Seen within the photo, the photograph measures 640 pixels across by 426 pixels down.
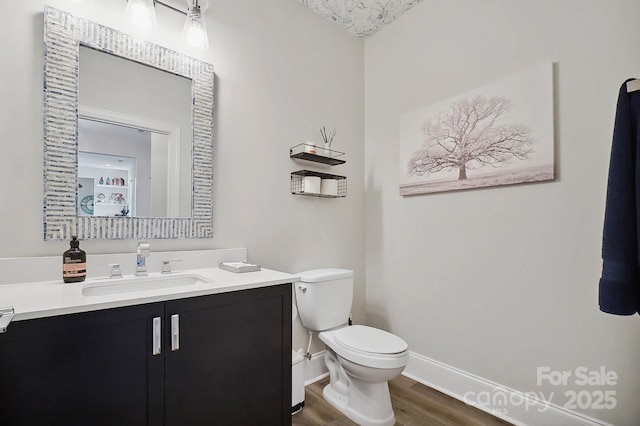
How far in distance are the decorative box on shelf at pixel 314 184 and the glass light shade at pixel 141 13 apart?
1.10 meters

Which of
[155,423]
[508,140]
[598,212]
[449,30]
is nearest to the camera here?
[155,423]

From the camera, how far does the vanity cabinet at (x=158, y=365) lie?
85cm

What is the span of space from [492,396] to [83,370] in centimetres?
200

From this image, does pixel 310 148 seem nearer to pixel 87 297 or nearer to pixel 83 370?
pixel 87 297

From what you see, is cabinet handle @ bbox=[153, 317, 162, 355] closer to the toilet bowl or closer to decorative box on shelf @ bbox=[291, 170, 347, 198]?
the toilet bowl

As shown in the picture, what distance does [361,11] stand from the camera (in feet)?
A: 7.43

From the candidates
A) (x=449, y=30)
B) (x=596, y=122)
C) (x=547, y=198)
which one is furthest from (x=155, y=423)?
(x=449, y=30)

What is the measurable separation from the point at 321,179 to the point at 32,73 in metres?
1.54

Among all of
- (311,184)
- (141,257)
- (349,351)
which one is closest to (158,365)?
(141,257)

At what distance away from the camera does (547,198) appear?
5.27 ft

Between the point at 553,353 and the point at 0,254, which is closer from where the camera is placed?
the point at 0,254

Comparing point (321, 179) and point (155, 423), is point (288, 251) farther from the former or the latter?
point (155, 423)

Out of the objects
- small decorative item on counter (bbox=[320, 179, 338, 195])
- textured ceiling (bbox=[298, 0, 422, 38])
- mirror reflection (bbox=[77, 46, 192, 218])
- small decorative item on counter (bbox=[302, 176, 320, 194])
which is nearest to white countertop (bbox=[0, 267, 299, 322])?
mirror reflection (bbox=[77, 46, 192, 218])

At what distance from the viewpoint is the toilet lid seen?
5.27ft
